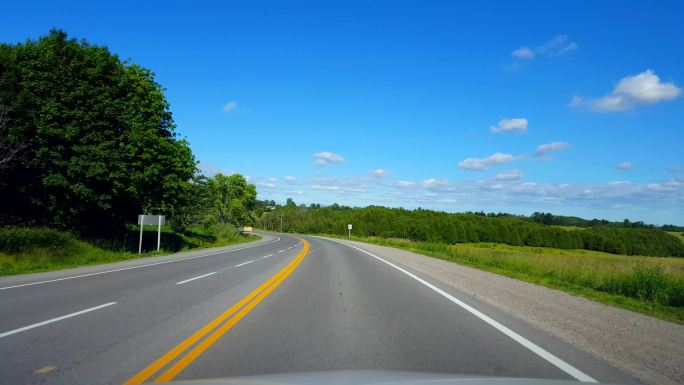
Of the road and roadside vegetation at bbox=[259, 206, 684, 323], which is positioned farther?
roadside vegetation at bbox=[259, 206, 684, 323]

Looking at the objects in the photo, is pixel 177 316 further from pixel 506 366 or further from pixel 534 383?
pixel 534 383

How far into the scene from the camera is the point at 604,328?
25.6ft

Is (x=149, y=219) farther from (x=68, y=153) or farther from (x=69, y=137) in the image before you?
(x=69, y=137)

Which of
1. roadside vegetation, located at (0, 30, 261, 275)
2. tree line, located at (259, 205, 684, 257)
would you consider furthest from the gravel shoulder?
tree line, located at (259, 205, 684, 257)

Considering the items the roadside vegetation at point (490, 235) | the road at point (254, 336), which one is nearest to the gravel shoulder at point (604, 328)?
the road at point (254, 336)

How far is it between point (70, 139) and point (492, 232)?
371 feet

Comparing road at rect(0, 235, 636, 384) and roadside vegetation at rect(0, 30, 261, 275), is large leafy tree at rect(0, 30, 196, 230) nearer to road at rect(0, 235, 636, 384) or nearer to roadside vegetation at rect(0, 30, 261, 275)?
roadside vegetation at rect(0, 30, 261, 275)

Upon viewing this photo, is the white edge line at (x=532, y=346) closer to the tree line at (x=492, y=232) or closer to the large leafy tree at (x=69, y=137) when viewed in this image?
the large leafy tree at (x=69, y=137)

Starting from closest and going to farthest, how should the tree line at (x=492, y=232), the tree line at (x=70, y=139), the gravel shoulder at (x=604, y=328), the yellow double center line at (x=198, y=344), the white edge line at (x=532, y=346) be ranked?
the yellow double center line at (x=198, y=344)
the white edge line at (x=532, y=346)
the gravel shoulder at (x=604, y=328)
the tree line at (x=70, y=139)
the tree line at (x=492, y=232)

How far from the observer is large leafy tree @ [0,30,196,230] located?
2470 centimetres

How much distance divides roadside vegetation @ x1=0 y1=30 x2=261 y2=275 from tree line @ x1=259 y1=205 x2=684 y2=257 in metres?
79.8

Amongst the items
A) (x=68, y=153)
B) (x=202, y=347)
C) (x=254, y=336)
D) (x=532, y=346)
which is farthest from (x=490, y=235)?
(x=202, y=347)

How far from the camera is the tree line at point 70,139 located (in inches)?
969

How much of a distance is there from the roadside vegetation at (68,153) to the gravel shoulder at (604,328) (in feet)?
57.9
